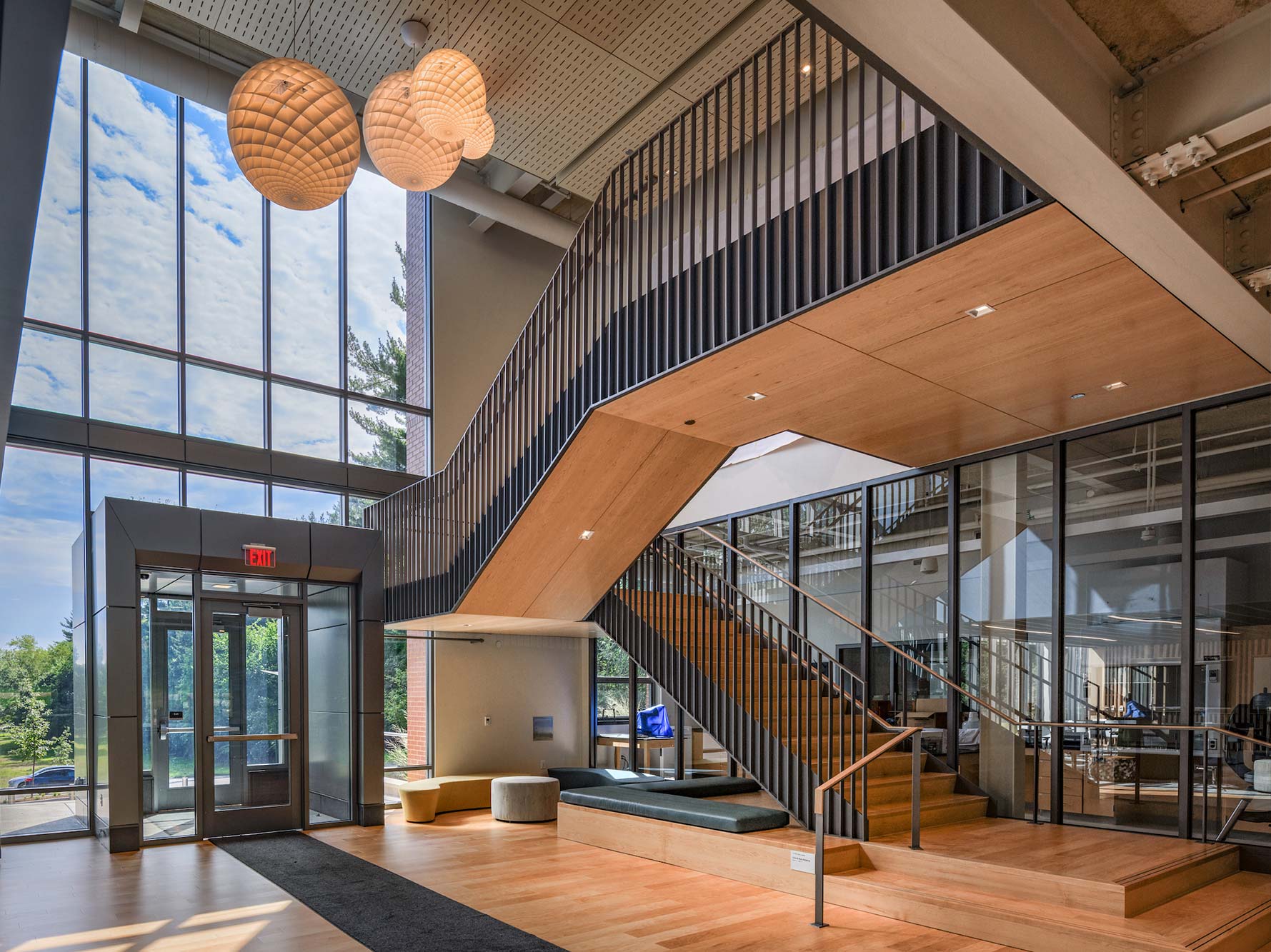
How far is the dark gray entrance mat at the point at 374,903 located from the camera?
5469 millimetres

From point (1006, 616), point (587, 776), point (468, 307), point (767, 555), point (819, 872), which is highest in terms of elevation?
point (468, 307)

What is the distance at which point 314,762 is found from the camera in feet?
32.7

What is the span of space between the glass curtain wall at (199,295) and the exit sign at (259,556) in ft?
8.16

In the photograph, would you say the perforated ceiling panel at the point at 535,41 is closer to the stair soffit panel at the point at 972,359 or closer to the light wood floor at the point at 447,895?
the stair soffit panel at the point at 972,359

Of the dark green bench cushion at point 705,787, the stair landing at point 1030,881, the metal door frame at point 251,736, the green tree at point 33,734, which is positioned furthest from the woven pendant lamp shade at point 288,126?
the green tree at point 33,734

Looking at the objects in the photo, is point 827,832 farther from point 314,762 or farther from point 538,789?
→ point 314,762

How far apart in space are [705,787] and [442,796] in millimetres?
3616

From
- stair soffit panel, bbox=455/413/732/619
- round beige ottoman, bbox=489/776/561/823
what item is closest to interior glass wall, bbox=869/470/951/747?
stair soffit panel, bbox=455/413/732/619

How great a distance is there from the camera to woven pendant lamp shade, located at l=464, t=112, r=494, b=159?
6.31 metres

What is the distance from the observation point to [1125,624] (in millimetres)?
7191

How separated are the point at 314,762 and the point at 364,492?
12.5 feet

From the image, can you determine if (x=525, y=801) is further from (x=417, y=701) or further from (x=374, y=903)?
(x=374, y=903)

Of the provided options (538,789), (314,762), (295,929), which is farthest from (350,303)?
(295,929)

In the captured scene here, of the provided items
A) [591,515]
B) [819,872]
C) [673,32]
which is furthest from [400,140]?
[819,872]
